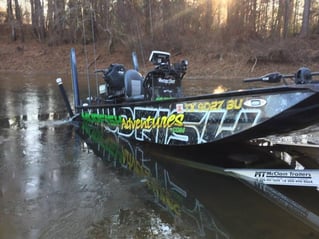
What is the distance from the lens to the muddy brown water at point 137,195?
3209 mm

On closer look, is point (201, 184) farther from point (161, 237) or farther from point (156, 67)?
point (156, 67)

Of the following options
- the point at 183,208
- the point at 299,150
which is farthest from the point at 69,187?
the point at 299,150

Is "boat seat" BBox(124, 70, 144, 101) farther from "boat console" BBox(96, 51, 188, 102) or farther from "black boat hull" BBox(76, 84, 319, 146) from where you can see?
"black boat hull" BBox(76, 84, 319, 146)

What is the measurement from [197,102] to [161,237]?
1833 mm

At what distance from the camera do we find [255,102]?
3770mm

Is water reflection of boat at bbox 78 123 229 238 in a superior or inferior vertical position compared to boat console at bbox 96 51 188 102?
inferior

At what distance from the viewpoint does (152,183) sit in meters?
4.35

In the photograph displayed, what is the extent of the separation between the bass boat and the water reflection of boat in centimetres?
28

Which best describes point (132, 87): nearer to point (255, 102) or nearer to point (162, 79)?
point (162, 79)

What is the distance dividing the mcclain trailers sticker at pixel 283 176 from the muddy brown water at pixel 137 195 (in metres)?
0.12

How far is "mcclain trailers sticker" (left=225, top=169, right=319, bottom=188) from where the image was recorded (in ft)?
12.2

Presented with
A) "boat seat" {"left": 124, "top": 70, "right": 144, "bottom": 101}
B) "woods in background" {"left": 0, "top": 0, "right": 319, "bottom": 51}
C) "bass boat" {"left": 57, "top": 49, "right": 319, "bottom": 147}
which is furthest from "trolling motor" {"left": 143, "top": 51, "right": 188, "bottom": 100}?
"woods in background" {"left": 0, "top": 0, "right": 319, "bottom": 51}

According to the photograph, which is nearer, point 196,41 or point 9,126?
point 9,126

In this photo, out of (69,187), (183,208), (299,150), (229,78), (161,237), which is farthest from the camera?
(229,78)
